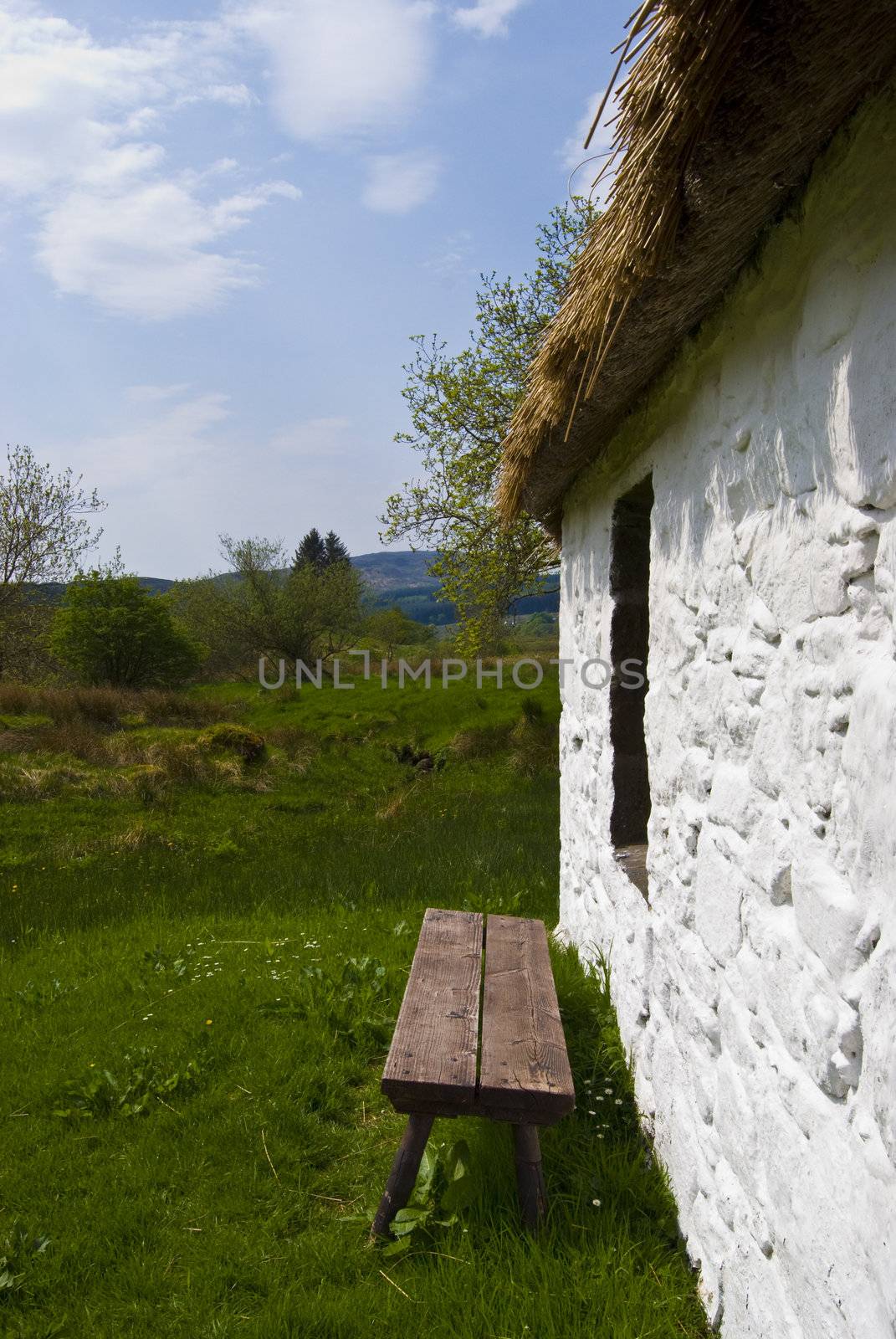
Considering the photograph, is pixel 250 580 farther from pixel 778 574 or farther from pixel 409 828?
pixel 778 574

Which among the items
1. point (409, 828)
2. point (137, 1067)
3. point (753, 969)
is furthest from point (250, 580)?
point (753, 969)

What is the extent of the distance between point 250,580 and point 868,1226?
28.4m

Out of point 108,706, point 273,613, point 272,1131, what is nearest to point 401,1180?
point 272,1131

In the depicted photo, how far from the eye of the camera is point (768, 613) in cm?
189

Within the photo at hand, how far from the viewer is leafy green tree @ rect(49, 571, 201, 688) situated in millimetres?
21234

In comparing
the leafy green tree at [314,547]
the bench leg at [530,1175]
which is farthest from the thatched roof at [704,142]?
the leafy green tree at [314,547]

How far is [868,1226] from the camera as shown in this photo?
4.46 feet

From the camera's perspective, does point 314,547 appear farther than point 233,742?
Yes

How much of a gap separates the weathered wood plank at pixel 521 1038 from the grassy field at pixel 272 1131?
1.24 ft

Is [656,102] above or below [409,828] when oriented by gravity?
above

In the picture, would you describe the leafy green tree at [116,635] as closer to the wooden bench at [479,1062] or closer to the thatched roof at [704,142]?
the wooden bench at [479,1062]

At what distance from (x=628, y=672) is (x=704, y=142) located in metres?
2.54

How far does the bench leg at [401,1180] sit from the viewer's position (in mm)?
2582

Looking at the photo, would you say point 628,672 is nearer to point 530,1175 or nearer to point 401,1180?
point 530,1175
